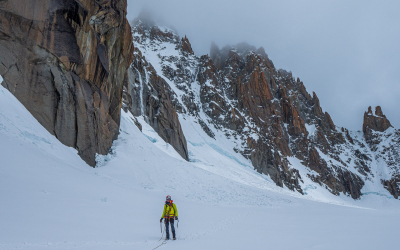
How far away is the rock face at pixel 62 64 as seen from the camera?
44.3 feet

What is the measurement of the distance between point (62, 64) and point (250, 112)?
67790mm

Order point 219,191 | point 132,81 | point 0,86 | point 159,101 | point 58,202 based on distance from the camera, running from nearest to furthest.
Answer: point 58,202 → point 0,86 → point 219,191 → point 132,81 → point 159,101

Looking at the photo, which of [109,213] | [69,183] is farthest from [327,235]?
[69,183]

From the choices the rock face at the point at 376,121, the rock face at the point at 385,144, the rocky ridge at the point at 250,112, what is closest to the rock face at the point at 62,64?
the rocky ridge at the point at 250,112

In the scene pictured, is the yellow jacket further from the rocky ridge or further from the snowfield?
the rocky ridge

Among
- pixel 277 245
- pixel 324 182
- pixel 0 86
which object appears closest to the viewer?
pixel 277 245

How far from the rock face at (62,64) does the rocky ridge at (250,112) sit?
16621 mm

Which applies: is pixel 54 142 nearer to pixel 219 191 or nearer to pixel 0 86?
pixel 0 86

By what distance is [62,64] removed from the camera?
15148 millimetres

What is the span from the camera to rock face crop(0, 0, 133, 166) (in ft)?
44.3

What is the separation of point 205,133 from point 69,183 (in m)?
47.5

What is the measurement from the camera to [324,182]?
82125 mm

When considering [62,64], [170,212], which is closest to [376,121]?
[62,64]

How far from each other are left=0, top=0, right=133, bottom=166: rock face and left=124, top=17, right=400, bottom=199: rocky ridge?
54.5 feet
